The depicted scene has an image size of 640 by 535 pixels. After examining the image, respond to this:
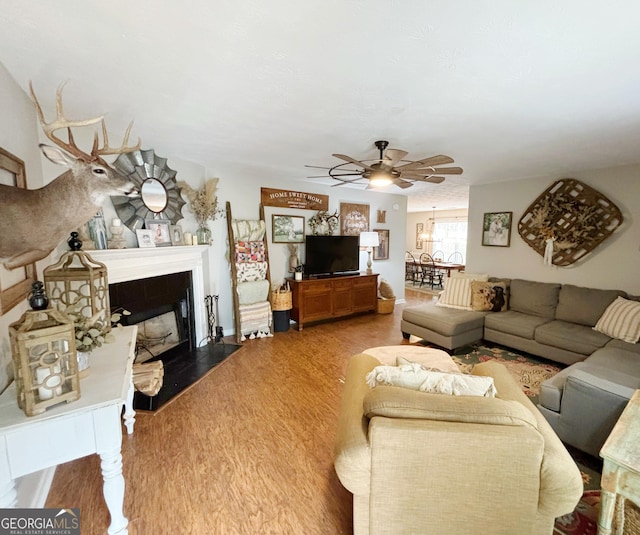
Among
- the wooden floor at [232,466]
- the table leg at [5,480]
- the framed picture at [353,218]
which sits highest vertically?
the framed picture at [353,218]

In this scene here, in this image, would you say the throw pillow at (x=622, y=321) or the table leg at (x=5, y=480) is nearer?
the table leg at (x=5, y=480)

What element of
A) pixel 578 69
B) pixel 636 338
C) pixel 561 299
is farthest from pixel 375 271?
pixel 578 69

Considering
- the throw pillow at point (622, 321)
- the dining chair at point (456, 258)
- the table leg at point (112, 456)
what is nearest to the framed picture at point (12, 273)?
the table leg at point (112, 456)

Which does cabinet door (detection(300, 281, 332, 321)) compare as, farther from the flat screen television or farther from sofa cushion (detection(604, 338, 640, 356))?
sofa cushion (detection(604, 338, 640, 356))

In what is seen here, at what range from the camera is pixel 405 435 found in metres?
1.06

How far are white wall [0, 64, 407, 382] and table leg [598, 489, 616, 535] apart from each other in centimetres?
263

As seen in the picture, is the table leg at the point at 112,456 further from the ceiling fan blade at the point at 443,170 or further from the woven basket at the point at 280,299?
the woven basket at the point at 280,299

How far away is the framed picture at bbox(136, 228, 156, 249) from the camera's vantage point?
2690 millimetres

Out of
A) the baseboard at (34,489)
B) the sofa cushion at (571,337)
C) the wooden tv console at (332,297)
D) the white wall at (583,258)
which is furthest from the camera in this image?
the wooden tv console at (332,297)

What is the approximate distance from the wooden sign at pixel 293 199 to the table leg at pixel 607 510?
4144 millimetres

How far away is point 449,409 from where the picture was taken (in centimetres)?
110

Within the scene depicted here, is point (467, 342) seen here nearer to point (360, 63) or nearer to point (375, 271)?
point (375, 271)

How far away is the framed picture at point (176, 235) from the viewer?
122 inches

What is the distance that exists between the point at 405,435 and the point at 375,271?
4803 millimetres
